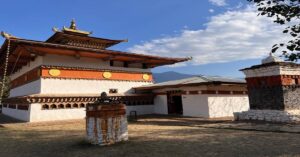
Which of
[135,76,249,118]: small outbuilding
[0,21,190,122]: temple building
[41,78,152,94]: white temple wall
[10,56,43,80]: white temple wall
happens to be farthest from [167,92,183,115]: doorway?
[10,56,43,80]: white temple wall

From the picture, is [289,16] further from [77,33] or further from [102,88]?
[77,33]

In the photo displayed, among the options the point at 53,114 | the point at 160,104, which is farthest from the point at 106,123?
the point at 160,104

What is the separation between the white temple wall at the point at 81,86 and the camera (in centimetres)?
1833

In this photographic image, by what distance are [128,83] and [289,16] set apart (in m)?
18.9

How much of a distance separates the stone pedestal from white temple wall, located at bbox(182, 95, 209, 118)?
9981 millimetres

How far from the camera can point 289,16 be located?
14.8 ft

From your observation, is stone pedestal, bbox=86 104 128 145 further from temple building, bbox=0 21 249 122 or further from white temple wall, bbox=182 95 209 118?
white temple wall, bbox=182 95 209 118

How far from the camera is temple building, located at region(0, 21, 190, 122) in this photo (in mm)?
17375

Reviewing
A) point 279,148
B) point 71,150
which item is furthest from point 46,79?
point 279,148

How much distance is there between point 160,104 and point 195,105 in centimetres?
482

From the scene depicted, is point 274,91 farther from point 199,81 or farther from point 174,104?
point 174,104

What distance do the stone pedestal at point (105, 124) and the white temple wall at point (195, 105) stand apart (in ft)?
32.7

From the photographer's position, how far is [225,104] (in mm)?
17875

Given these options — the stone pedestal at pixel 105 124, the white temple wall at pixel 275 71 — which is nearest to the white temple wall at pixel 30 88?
the stone pedestal at pixel 105 124
